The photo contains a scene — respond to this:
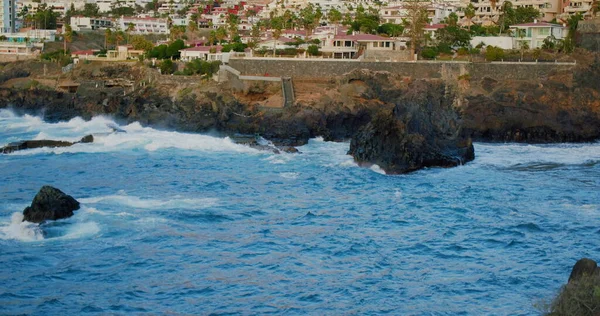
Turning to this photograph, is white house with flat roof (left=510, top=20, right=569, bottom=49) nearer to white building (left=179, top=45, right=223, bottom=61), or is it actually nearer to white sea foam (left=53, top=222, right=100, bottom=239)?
white building (left=179, top=45, right=223, bottom=61)

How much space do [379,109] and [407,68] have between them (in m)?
7.37

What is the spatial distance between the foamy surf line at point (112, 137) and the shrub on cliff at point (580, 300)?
27.3 metres

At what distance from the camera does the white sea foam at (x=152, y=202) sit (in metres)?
31.5

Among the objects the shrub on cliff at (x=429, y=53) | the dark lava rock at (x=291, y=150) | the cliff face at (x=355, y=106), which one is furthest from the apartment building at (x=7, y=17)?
the dark lava rock at (x=291, y=150)

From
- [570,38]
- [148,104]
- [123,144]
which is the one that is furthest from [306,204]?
[570,38]

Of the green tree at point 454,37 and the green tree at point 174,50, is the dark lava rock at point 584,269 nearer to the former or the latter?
the green tree at point 454,37

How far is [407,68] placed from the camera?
5459 cm

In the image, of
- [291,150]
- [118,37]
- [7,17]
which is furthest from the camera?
[7,17]

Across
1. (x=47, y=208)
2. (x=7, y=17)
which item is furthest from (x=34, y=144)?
(x=7, y=17)

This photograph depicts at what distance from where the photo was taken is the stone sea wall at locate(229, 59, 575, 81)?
53062mm

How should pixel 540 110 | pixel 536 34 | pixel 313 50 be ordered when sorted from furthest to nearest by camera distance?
pixel 536 34
pixel 313 50
pixel 540 110

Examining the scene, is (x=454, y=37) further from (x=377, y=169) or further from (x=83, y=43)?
(x=83, y=43)

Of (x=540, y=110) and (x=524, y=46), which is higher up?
(x=524, y=46)

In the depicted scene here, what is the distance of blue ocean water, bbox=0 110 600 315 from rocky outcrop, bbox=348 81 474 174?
1.02m
